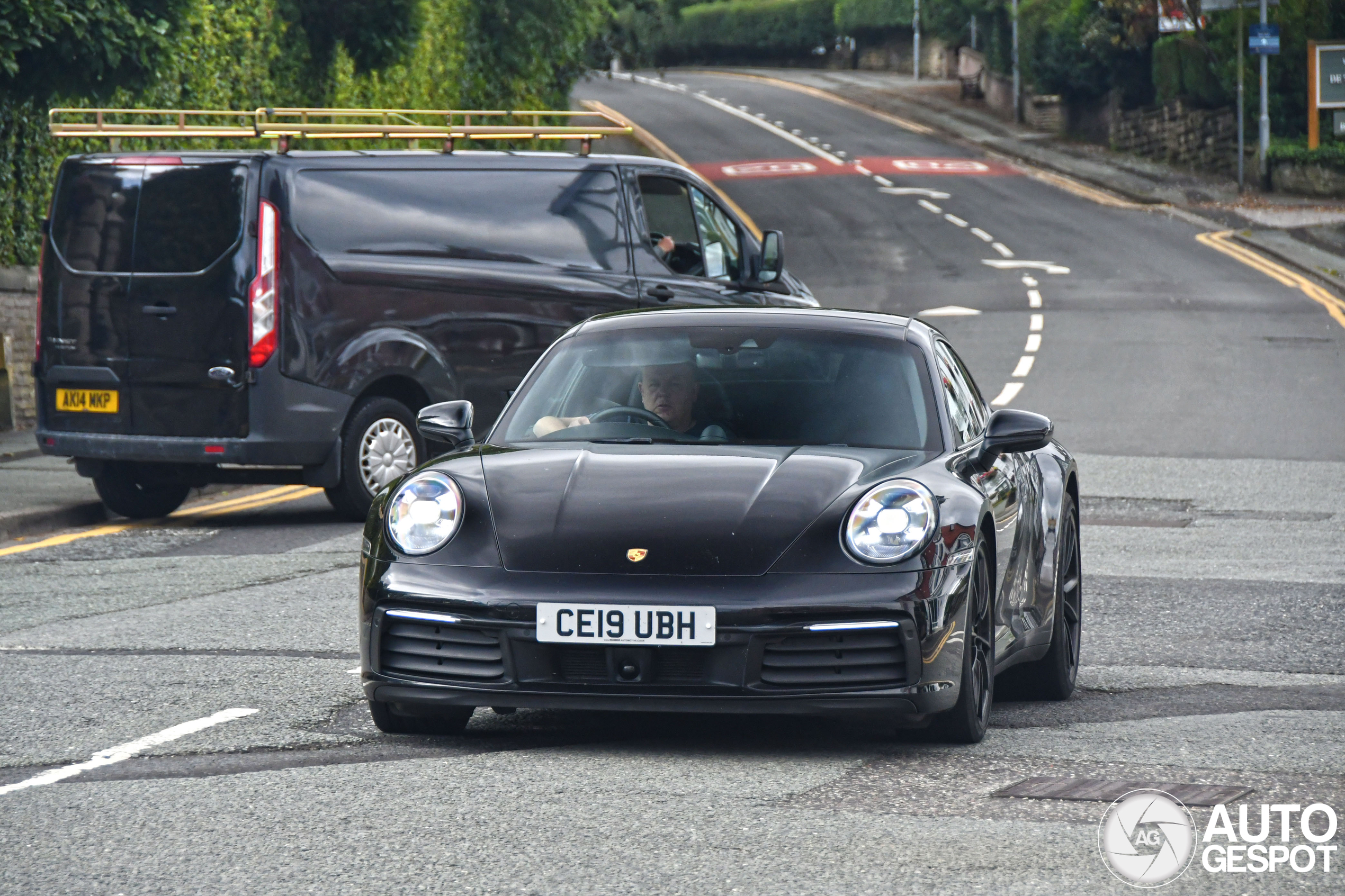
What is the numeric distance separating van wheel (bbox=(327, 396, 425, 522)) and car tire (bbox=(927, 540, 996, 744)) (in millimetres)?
6636

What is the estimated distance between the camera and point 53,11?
15156 mm

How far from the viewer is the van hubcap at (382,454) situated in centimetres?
1253

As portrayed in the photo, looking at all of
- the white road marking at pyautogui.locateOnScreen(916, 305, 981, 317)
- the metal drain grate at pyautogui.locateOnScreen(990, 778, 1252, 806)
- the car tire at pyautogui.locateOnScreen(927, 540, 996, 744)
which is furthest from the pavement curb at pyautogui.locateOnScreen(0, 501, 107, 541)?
the white road marking at pyautogui.locateOnScreen(916, 305, 981, 317)

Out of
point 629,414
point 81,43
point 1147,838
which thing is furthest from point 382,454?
point 1147,838

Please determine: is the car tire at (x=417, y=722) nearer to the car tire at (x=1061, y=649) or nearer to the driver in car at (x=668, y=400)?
the driver in car at (x=668, y=400)

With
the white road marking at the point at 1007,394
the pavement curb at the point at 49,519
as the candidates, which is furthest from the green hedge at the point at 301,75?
the white road marking at the point at 1007,394

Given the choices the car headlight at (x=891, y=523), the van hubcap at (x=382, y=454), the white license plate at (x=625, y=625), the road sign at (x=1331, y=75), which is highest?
the road sign at (x=1331, y=75)

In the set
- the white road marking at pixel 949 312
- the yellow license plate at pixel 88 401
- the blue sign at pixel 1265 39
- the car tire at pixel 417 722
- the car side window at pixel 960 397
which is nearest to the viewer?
the car tire at pixel 417 722

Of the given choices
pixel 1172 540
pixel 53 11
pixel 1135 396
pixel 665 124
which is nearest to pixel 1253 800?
pixel 1172 540

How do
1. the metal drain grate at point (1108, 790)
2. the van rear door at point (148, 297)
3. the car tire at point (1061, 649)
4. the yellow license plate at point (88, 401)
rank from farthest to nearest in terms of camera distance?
the yellow license plate at point (88, 401), the van rear door at point (148, 297), the car tire at point (1061, 649), the metal drain grate at point (1108, 790)

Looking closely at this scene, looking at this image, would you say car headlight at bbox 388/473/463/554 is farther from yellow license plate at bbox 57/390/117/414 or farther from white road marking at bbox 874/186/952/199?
white road marking at bbox 874/186/952/199

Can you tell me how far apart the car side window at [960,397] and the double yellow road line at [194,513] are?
20.4 feet

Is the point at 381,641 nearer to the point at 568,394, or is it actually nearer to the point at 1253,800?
the point at 568,394

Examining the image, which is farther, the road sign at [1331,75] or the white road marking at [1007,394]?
the road sign at [1331,75]
